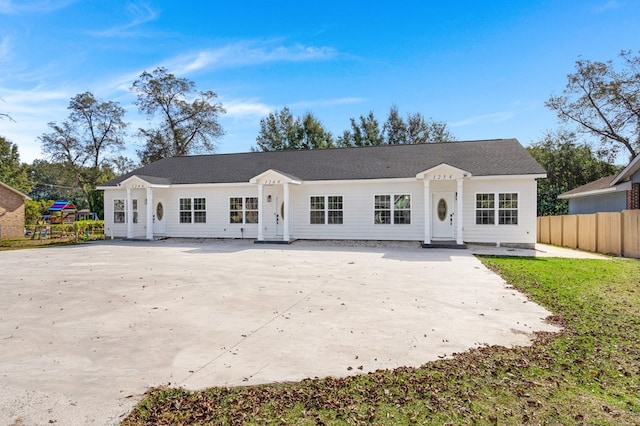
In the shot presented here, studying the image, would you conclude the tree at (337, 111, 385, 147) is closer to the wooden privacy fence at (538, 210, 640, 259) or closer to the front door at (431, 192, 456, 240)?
the wooden privacy fence at (538, 210, 640, 259)

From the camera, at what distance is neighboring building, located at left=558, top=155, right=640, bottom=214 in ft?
49.4

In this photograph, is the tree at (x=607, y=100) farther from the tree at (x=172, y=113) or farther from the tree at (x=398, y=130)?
the tree at (x=172, y=113)

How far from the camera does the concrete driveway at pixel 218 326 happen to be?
3619 mm

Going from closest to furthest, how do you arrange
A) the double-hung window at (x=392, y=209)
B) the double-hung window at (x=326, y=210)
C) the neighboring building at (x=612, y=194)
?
the neighboring building at (x=612, y=194) → the double-hung window at (x=392, y=209) → the double-hung window at (x=326, y=210)

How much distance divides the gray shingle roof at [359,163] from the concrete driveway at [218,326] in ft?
25.5

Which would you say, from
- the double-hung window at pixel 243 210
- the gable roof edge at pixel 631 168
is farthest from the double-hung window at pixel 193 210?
the gable roof edge at pixel 631 168

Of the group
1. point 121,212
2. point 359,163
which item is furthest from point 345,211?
point 121,212

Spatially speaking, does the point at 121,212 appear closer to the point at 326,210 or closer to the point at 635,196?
the point at 326,210

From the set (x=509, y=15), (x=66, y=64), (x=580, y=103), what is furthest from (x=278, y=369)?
(x=580, y=103)

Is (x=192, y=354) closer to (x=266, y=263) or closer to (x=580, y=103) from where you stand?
(x=266, y=263)

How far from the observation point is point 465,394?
10.6ft

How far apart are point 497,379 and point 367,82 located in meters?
28.4

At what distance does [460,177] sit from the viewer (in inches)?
609

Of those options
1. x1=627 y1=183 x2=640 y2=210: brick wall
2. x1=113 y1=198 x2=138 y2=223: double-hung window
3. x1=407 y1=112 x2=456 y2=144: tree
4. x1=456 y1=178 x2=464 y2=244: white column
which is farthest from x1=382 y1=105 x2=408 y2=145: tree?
x1=113 y1=198 x2=138 y2=223: double-hung window
